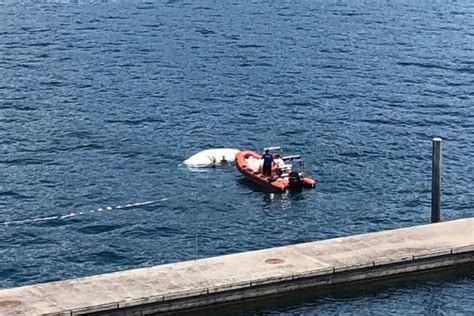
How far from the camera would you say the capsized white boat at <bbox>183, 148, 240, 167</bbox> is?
69.6m

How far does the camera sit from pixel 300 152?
73.1 metres

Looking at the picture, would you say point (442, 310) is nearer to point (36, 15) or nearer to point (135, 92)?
point (135, 92)

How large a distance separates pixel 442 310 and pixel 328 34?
232 ft

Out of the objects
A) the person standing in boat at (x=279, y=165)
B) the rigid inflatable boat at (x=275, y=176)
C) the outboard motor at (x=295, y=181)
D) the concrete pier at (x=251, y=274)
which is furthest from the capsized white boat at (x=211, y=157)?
the concrete pier at (x=251, y=274)

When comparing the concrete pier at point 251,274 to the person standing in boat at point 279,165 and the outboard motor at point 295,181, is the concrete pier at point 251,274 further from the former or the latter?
the person standing in boat at point 279,165

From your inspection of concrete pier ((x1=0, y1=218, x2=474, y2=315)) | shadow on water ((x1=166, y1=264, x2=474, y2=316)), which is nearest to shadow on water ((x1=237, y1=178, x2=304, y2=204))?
concrete pier ((x1=0, y1=218, x2=474, y2=315))

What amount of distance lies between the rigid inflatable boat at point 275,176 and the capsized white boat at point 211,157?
6.21 feet

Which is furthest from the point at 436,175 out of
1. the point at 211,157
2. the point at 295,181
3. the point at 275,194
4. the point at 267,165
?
the point at 211,157

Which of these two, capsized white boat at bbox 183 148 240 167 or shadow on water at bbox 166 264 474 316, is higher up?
capsized white boat at bbox 183 148 240 167

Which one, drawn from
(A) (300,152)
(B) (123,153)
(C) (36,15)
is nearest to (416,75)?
(A) (300,152)

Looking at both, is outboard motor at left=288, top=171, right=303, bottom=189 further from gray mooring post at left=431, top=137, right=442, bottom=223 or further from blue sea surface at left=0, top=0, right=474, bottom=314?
gray mooring post at left=431, top=137, right=442, bottom=223

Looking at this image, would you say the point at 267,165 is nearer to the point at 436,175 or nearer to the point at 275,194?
the point at 275,194

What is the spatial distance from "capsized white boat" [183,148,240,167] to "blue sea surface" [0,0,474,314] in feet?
3.15

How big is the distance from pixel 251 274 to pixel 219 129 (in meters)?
31.5
